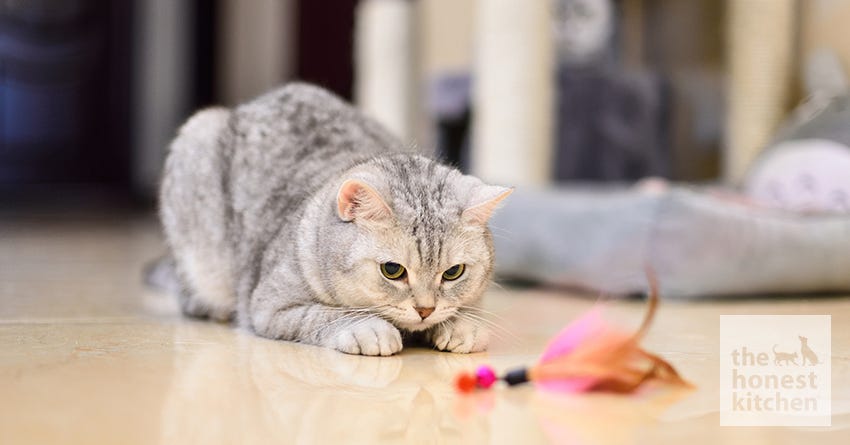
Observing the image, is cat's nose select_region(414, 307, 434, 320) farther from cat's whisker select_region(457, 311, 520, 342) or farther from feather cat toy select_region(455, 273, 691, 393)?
feather cat toy select_region(455, 273, 691, 393)

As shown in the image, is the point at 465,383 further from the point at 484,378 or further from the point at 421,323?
the point at 421,323

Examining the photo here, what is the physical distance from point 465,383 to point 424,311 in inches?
9.0

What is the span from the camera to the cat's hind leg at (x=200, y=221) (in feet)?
5.85

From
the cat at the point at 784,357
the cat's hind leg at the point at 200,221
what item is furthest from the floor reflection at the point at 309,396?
the cat at the point at 784,357

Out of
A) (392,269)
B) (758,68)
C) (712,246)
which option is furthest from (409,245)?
(758,68)

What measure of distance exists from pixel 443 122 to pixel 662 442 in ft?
9.91

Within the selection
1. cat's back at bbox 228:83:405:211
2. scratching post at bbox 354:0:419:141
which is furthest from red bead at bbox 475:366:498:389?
scratching post at bbox 354:0:419:141

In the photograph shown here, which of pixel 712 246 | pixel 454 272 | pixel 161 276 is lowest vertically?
pixel 161 276

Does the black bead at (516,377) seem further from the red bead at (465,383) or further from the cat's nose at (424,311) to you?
the cat's nose at (424,311)

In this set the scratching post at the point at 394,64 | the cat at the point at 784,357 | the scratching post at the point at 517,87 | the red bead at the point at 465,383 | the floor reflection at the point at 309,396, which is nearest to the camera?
the floor reflection at the point at 309,396

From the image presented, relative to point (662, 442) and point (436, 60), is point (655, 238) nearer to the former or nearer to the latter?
point (662, 442)

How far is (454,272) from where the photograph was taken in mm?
1416

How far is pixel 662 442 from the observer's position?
0.97 metres

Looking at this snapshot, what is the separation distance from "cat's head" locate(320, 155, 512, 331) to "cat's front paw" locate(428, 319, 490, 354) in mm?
31
